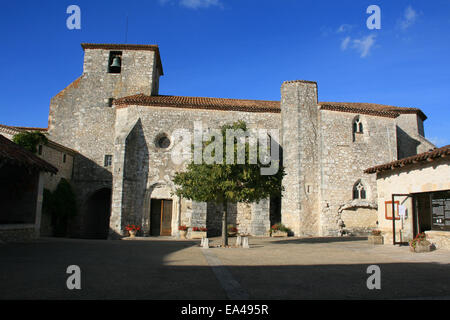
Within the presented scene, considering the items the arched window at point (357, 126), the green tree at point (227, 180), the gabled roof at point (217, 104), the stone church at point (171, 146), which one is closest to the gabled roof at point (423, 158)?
the green tree at point (227, 180)

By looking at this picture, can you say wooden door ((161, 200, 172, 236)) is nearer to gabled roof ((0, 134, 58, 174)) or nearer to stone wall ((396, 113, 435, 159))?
gabled roof ((0, 134, 58, 174))

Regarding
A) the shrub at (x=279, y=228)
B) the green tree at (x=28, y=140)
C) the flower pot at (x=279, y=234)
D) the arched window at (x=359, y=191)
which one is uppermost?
the green tree at (x=28, y=140)

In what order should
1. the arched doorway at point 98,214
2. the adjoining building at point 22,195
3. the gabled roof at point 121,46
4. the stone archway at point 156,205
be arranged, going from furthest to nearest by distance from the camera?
1. the gabled roof at point 121,46
2. the arched doorway at point 98,214
3. the stone archway at point 156,205
4. the adjoining building at point 22,195

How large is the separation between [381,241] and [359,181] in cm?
748

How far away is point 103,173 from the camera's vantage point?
2177cm

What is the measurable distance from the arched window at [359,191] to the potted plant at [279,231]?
5369 mm

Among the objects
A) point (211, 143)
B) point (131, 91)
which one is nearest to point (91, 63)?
point (131, 91)

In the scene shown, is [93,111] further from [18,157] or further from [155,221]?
[18,157]

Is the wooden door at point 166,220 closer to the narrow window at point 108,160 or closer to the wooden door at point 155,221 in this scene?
the wooden door at point 155,221

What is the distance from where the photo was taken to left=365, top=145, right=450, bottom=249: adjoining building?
37.6 feet

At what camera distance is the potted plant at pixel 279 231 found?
758 inches

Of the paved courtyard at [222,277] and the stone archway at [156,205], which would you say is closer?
the paved courtyard at [222,277]

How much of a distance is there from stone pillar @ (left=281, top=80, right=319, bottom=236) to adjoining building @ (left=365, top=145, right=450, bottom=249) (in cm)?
569
